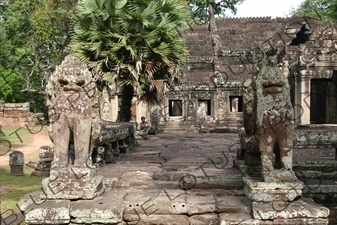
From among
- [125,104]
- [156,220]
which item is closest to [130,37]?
[125,104]

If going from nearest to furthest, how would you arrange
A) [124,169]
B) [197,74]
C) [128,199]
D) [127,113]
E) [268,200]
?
[268,200]
[128,199]
[124,169]
[127,113]
[197,74]

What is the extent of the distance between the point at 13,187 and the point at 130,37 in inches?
189

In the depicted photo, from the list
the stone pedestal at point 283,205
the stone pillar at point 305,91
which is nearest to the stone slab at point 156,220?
the stone pedestal at point 283,205

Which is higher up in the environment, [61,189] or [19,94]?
[19,94]

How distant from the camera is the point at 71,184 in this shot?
4.19m

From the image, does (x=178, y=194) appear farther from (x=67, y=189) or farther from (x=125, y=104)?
(x=125, y=104)

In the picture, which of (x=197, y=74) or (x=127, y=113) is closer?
(x=127, y=113)

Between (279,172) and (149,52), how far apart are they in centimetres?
686

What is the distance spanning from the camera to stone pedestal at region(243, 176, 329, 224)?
153 inches

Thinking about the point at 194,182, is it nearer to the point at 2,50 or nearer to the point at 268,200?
the point at 268,200

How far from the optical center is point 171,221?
4.22m

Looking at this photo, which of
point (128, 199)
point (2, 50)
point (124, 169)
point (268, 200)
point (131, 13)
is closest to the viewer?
point (268, 200)

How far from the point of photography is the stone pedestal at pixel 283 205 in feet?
12.7

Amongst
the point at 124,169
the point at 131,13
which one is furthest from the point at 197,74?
the point at 124,169
